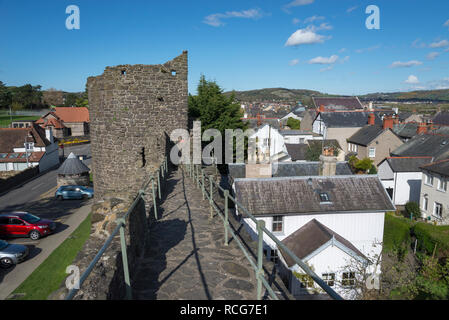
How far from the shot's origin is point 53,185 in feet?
98.8

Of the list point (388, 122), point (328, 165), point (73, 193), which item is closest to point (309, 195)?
point (328, 165)

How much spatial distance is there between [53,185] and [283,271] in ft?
85.1

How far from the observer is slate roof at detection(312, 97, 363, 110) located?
2130 inches

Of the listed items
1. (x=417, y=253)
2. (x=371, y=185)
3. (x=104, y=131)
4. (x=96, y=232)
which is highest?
(x=104, y=131)

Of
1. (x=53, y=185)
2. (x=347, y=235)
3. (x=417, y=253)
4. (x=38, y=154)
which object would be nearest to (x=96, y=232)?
(x=347, y=235)

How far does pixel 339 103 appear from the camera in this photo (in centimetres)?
5484

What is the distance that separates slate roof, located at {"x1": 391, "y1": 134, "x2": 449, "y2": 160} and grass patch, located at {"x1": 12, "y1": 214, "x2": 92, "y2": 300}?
27.3 m

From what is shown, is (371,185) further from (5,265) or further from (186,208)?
(5,265)

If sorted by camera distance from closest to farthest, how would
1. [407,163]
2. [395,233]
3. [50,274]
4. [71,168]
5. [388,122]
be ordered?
[50,274] → [395,233] → [407,163] → [71,168] → [388,122]

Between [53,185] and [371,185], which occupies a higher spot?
[371,185]

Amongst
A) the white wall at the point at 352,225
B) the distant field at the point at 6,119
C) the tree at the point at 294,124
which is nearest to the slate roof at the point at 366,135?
the white wall at the point at 352,225

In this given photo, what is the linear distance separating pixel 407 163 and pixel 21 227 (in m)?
29.0

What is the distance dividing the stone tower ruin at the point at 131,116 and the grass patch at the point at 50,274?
3451mm

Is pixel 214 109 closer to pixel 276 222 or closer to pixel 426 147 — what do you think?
pixel 276 222
